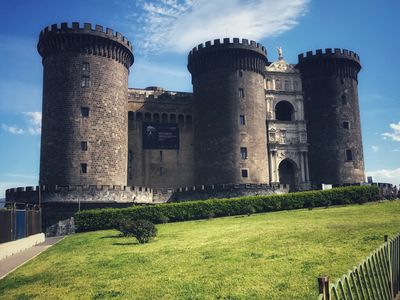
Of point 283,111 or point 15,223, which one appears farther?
Answer: point 283,111

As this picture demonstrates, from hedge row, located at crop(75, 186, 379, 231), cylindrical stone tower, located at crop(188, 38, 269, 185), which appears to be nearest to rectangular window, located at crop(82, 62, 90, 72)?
cylindrical stone tower, located at crop(188, 38, 269, 185)

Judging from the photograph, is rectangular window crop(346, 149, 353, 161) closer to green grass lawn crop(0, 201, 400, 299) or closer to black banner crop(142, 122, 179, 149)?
black banner crop(142, 122, 179, 149)

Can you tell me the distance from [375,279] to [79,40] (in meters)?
39.8

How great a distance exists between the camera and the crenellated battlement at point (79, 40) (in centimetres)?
4128

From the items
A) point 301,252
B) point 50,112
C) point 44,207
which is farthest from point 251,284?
point 50,112

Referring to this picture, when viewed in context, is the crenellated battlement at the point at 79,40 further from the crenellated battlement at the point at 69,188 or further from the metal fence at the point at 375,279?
the metal fence at the point at 375,279

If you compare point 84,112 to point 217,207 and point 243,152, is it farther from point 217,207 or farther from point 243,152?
point 243,152

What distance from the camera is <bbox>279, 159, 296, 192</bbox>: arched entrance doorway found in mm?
49812

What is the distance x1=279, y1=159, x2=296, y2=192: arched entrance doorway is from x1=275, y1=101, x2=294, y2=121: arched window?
5799mm

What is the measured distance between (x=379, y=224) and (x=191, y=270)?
10.3 m

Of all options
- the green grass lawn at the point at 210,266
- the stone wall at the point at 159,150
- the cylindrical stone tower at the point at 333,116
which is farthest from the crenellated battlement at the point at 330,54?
the green grass lawn at the point at 210,266

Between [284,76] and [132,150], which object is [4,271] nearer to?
[132,150]

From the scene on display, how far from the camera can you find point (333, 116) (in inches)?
1934

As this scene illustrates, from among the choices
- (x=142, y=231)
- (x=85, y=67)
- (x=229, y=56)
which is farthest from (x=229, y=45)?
(x=142, y=231)
